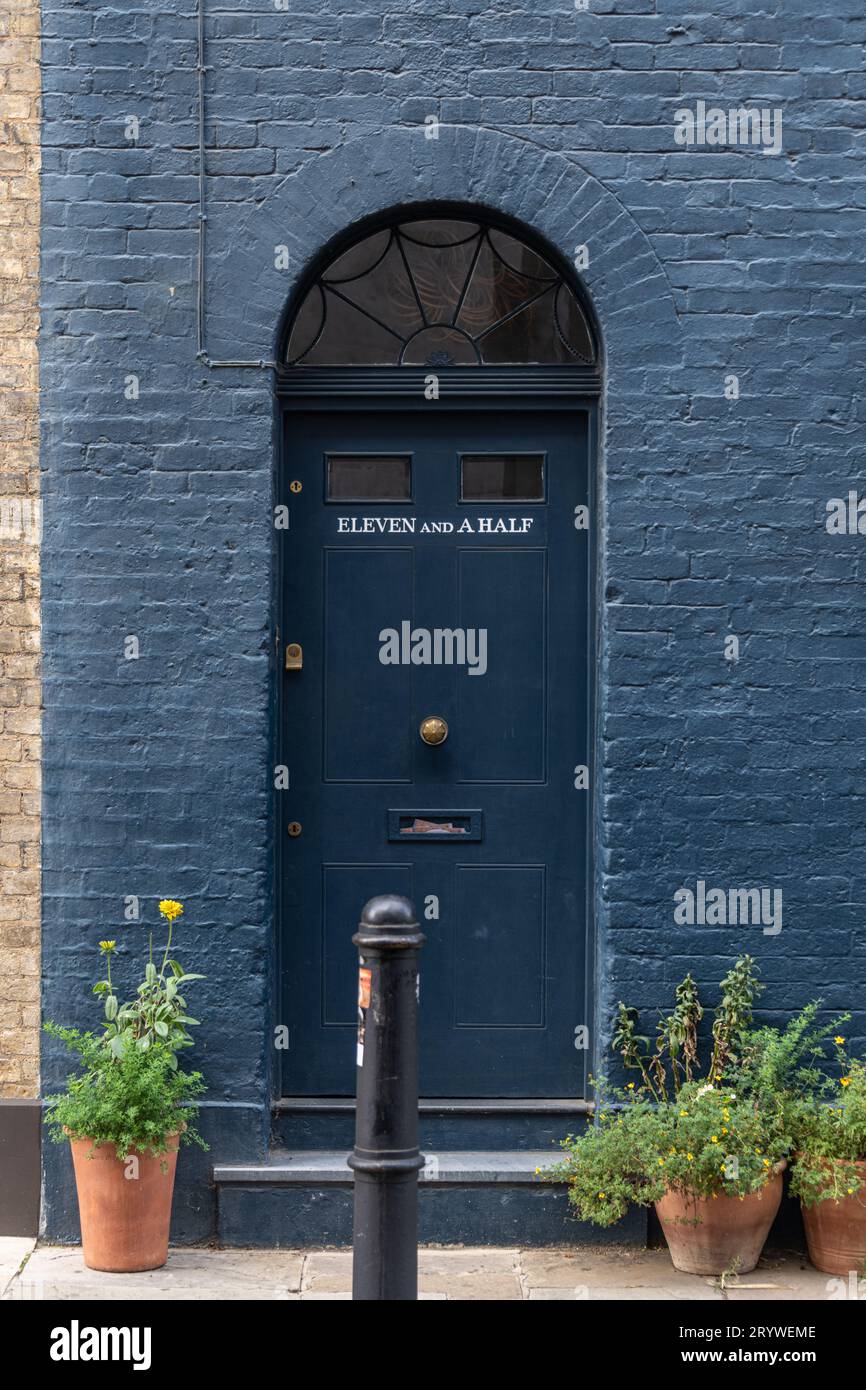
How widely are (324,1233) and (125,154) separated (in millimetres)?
4110

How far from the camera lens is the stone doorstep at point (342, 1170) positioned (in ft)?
18.1

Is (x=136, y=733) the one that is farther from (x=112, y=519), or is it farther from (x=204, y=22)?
(x=204, y=22)

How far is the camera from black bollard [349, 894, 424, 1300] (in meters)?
3.81

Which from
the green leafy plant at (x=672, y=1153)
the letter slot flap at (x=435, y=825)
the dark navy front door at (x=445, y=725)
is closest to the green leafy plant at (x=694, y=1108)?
the green leafy plant at (x=672, y=1153)

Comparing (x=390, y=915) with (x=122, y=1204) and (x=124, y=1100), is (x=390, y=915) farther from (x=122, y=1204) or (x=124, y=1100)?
(x=122, y=1204)

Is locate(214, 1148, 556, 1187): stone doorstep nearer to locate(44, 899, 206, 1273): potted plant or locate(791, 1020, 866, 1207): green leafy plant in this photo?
locate(44, 899, 206, 1273): potted plant

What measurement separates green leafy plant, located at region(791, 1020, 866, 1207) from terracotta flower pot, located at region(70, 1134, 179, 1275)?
7.23ft

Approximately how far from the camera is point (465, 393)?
5.87m

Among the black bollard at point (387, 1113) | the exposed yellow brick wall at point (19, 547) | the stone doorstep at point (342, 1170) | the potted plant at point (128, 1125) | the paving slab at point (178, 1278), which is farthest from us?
the exposed yellow brick wall at point (19, 547)
